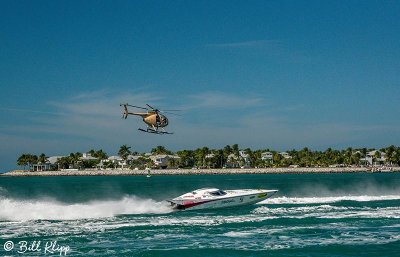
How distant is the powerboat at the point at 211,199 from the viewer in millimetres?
43594

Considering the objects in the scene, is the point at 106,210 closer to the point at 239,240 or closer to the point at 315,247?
the point at 239,240

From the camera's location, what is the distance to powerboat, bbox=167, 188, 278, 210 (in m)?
43.6

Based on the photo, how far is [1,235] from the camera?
31938mm

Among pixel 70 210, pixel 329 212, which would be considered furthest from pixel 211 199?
pixel 70 210

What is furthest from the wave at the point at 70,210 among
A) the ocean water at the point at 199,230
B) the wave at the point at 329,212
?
the wave at the point at 329,212

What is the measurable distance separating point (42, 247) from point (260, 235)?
11681 mm
